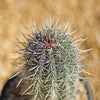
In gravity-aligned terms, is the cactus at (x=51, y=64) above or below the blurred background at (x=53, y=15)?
below

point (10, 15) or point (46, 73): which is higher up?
point (10, 15)

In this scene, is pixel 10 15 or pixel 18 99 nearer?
pixel 18 99

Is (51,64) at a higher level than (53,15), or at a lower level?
lower

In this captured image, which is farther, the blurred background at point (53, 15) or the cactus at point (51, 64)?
the blurred background at point (53, 15)

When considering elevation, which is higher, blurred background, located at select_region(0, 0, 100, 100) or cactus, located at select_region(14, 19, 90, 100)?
blurred background, located at select_region(0, 0, 100, 100)

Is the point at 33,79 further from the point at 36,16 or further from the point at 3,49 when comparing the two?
the point at 36,16

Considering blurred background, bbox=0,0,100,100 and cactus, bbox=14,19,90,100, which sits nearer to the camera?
cactus, bbox=14,19,90,100

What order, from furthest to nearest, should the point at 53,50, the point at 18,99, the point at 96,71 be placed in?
the point at 96,71 < the point at 18,99 < the point at 53,50

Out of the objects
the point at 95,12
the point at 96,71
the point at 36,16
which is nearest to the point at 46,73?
the point at 96,71
